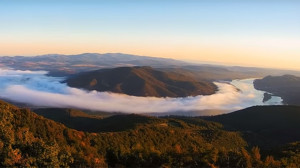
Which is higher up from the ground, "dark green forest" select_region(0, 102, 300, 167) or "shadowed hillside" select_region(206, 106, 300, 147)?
"dark green forest" select_region(0, 102, 300, 167)

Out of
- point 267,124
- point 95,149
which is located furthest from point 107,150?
point 267,124

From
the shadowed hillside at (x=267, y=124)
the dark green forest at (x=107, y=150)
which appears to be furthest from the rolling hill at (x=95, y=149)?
the shadowed hillside at (x=267, y=124)

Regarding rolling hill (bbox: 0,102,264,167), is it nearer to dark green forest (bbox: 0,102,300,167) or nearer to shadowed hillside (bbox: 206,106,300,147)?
dark green forest (bbox: 0,102,300,167)

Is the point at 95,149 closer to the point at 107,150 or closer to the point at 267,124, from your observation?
the point at 107,150

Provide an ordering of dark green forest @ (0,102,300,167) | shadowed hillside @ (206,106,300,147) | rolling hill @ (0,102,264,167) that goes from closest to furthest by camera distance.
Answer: rolling hill @ (0,102,264,167) → dark green forest @ (0,102,300,167) → shadowed hillside @ (206,106,300,147)

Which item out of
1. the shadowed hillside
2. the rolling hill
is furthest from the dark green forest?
the shadowed hillside

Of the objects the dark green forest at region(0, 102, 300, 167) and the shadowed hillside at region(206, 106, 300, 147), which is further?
the shadowed hillside at region(206, 106, 300, 147)

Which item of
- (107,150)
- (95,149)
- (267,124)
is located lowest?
(267,124)

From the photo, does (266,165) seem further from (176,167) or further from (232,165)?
(176,167)

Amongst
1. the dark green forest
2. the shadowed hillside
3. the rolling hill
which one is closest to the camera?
the rolling hill

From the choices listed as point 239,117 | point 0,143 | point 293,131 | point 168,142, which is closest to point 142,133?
point 168,142

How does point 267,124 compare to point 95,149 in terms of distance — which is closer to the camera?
point 95,149
